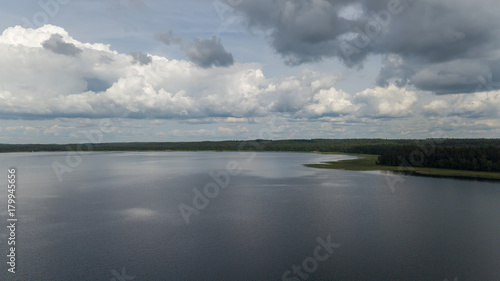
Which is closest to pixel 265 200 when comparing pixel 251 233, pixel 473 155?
pixel 251 233

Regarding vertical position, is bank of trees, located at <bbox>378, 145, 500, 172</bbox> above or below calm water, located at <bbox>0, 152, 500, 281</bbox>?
above

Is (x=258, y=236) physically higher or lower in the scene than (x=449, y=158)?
lower

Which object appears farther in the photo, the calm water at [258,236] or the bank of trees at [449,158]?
the bank of trees at [449,158]

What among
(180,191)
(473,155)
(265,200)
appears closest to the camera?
(265,200)

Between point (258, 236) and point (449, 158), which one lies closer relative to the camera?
point (258, 236)

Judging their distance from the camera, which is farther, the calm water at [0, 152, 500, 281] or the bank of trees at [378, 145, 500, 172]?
the bank of trees at [378, 145, 500, 172]

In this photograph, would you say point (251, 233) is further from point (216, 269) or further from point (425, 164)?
point (425, 164)

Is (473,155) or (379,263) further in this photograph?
(473,155)

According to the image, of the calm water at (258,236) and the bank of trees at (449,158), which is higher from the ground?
the bank of trees at (449,158)
